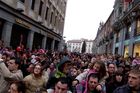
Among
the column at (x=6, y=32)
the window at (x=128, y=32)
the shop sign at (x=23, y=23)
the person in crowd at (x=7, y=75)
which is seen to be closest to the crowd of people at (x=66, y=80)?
the person in crowd at (x=7, y=75)

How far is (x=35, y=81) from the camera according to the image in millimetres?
6828

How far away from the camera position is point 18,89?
5.07 meters

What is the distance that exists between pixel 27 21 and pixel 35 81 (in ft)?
68.2

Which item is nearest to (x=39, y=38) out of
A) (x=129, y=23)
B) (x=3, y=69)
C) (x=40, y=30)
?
(x=40, y=30)

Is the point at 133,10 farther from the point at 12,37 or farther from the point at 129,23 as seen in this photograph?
the point at 12,37

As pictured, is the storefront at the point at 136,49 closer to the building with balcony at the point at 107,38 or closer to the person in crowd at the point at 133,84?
the building with balcony at the point at 107,38

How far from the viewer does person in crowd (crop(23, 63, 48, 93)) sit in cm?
667

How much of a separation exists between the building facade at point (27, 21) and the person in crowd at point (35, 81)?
13.9 m

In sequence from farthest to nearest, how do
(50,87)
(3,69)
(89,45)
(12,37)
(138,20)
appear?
(89,45) → (138,20) → (12,37) → (3,69) → (50,87)

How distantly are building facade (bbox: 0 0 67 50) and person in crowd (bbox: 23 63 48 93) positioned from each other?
547 inches

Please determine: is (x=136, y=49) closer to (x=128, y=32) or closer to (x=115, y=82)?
(x=128, y=32)

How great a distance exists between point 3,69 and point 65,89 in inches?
80.5

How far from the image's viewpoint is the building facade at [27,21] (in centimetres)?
2195

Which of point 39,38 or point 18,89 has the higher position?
point 39,38
